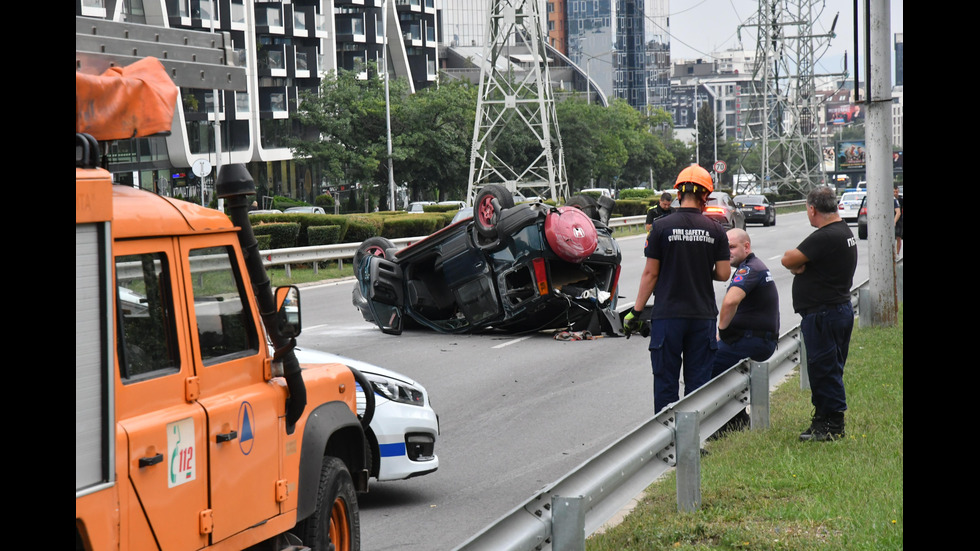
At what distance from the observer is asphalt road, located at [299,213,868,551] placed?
7219 mm

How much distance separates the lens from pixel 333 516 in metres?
5.18

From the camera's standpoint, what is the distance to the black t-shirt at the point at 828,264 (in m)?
7.75

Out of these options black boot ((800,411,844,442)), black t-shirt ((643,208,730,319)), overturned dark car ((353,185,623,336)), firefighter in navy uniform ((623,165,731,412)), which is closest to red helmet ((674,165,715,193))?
firefighter in navy uniform ((623,165,731,412))

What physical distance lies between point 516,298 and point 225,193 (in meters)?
11.3

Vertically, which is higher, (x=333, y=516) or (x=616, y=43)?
(x=616, y=43)

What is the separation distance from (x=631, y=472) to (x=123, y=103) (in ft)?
10.1

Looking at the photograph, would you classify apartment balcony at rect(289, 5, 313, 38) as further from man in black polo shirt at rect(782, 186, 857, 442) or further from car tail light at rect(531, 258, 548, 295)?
man in black polo shirt at rect(782, 186, 857, 442)

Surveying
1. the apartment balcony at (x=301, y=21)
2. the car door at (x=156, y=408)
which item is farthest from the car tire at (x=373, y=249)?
the apartment balcony at (x=301, y=21)

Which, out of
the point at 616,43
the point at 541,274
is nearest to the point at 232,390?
the point at 541,274

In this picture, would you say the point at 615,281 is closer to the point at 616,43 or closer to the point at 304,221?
the point at 304,221

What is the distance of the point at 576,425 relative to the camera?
33.1 feet

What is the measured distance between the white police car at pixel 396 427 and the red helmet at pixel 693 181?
2.28m

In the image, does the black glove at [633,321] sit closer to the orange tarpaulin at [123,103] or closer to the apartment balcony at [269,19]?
the orange tarpaulin at [123,103]

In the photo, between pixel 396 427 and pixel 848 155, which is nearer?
pixel 396 427
